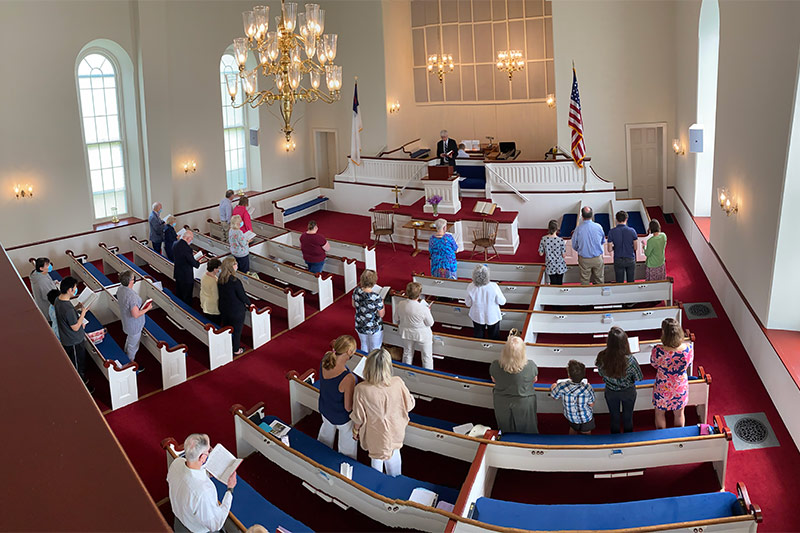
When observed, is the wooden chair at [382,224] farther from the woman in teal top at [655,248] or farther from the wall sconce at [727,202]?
the wall sconce at [727,202]

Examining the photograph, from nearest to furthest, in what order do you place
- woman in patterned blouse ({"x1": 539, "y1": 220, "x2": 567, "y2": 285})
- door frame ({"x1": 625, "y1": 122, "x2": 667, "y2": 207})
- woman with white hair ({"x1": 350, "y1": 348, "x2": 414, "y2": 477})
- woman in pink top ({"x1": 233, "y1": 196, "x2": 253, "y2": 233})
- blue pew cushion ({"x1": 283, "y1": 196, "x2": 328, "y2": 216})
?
woman with white hair ({"x1": 350, "y1": 348, "x2": 414, "y2": 477}), woman in patterned blouse ({"x1": 539, "y1": 220, "x2": 567, "y2": 285}), woman in pink top ({"x1": 233, "y1": 196, "x2": 253, "y2": 233}), door frame ({"x1": 625, "y1": 122, "x2": 667, "y2": 207}), blue pew cushion ({"x1": 283, "y1": 196, "x2": 328, "y2": 216})

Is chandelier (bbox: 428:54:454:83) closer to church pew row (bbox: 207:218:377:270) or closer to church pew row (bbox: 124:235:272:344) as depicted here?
church pew row (bbox: 207:218:377:270)

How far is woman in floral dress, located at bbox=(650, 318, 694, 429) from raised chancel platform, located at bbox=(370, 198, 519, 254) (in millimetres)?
7736

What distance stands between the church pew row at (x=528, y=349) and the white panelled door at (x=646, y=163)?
9737mm

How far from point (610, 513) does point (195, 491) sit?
128 inches

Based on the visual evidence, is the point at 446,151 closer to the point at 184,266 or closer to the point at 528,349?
the point at 184,266

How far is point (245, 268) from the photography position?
12273 mm

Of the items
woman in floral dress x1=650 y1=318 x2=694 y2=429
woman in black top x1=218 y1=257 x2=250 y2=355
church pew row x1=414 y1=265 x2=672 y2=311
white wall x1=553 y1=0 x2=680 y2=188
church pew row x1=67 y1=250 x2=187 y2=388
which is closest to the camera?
woman in floral dress x1=650 y1=318 x2=694 y2=429

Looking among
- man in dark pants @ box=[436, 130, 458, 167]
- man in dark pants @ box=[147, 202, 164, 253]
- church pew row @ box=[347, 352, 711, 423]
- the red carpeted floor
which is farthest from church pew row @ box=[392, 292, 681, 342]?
man in dark pants @ box=[436, 130, 458, 167]

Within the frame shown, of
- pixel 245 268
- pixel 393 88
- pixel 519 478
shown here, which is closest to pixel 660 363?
pixel 519 478

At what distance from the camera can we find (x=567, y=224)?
15.3 metres

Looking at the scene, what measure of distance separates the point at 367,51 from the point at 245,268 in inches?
369

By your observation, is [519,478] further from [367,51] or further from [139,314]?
[367,51]

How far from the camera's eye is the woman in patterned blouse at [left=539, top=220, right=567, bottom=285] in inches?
414
